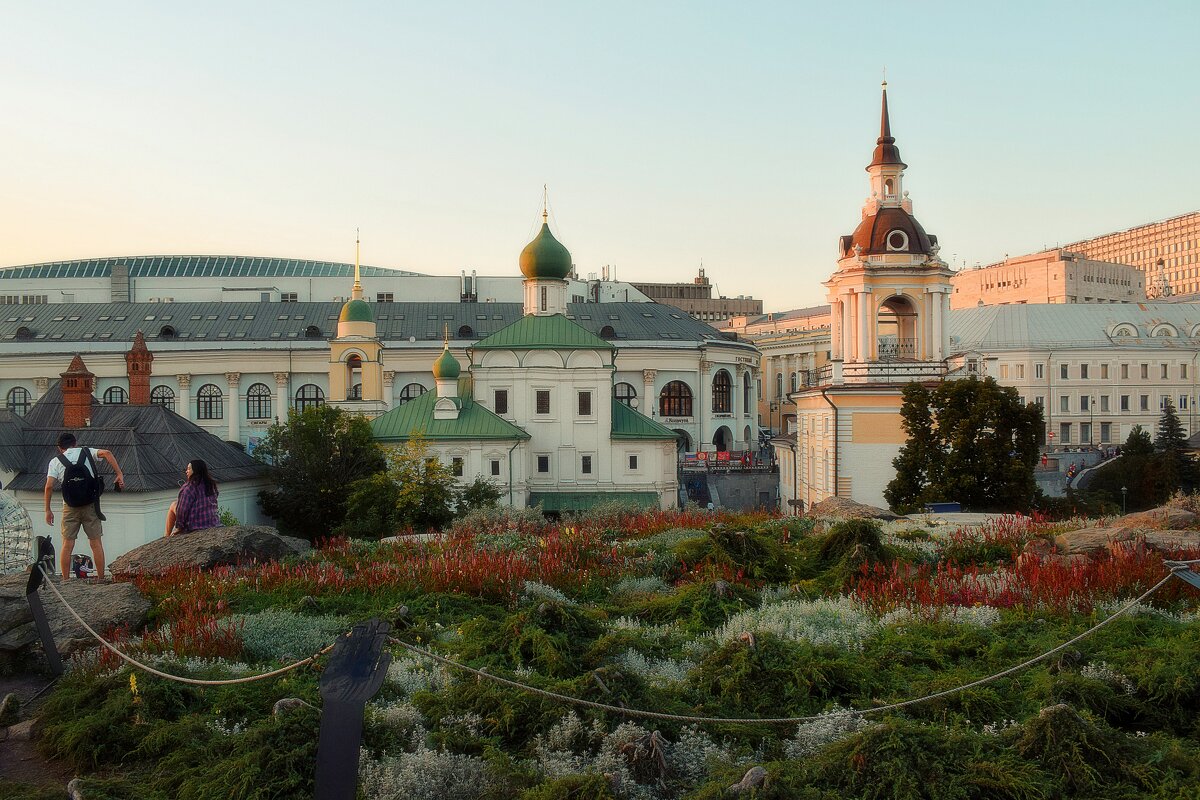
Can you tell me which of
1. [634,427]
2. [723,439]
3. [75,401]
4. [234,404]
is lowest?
[723,439]

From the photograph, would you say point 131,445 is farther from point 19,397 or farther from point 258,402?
point 19,397

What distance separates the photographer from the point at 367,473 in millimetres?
37625

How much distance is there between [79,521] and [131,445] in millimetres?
20582

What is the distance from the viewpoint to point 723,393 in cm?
6888

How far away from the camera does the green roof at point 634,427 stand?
149ft

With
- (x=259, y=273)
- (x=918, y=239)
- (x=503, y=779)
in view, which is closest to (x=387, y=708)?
(x=503, y=779)

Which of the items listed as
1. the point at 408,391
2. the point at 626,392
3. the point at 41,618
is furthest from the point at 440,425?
the point at 41,618

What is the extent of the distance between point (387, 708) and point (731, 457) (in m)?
55.7

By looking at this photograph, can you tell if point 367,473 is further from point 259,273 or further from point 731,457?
point 259,273

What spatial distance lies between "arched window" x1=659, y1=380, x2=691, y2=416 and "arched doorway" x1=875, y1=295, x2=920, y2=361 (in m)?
26.4

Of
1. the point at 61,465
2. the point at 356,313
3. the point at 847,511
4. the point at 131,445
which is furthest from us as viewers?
the point at 356,313

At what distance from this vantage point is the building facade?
11425 cm

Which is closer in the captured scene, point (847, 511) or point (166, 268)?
point (847, 511)

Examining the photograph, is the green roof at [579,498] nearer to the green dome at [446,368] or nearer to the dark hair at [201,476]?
the green dome at [446,368]
